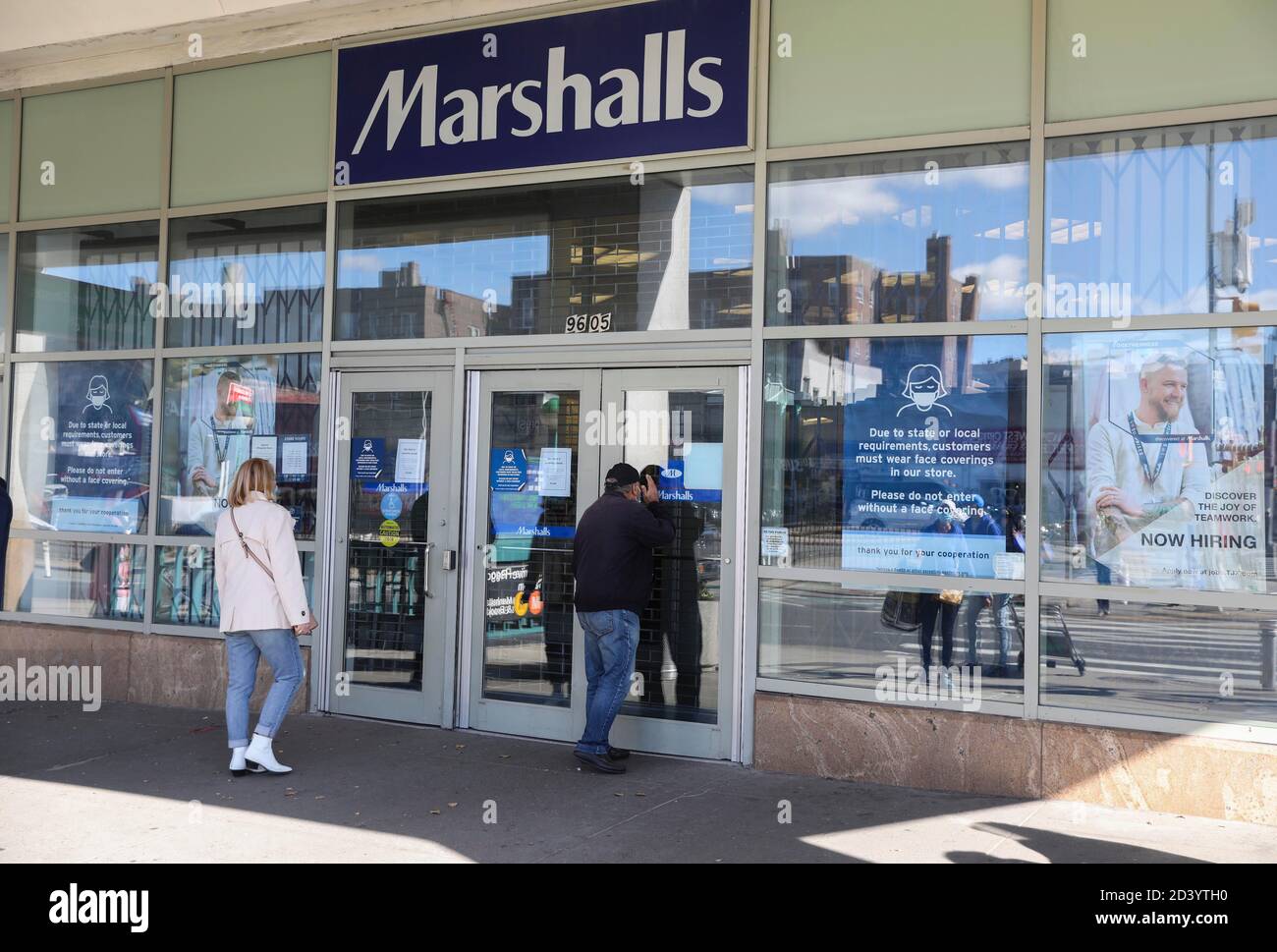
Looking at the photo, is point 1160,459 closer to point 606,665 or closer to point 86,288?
point 606,665

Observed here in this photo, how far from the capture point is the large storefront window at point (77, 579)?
9.19 m

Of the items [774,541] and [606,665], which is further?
[774,541]

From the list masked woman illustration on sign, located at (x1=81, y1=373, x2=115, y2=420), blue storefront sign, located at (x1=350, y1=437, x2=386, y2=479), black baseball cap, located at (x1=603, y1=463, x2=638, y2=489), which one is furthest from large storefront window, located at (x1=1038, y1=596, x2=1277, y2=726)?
Result: masked woman illustration on sign, located at (x1=81, y1=373, x2=115, y2=420)

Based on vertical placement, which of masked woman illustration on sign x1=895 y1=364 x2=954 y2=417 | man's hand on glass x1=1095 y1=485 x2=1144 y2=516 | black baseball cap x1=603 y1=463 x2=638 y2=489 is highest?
masked woman illustration on sign x1=895 y1=364 x2=954 y2=417

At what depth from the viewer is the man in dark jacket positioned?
687 cm

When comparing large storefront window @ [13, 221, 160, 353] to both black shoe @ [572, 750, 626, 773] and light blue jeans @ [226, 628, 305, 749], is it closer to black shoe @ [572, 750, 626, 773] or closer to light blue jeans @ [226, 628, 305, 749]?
light blue jeans @ [226, 628, 305, 749]

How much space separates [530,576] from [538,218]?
7.68ft

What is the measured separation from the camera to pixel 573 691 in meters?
7.64

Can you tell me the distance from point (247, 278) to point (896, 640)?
5.38m

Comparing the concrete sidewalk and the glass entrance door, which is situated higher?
the glass entrance door

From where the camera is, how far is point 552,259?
310 inches

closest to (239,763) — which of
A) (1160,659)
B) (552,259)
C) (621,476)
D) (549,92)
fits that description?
(621,476)

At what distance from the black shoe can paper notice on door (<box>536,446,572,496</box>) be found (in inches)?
65.4

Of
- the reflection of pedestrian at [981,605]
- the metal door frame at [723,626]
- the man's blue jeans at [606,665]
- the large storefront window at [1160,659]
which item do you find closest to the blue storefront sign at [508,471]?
the metal door frame at [723,626]
